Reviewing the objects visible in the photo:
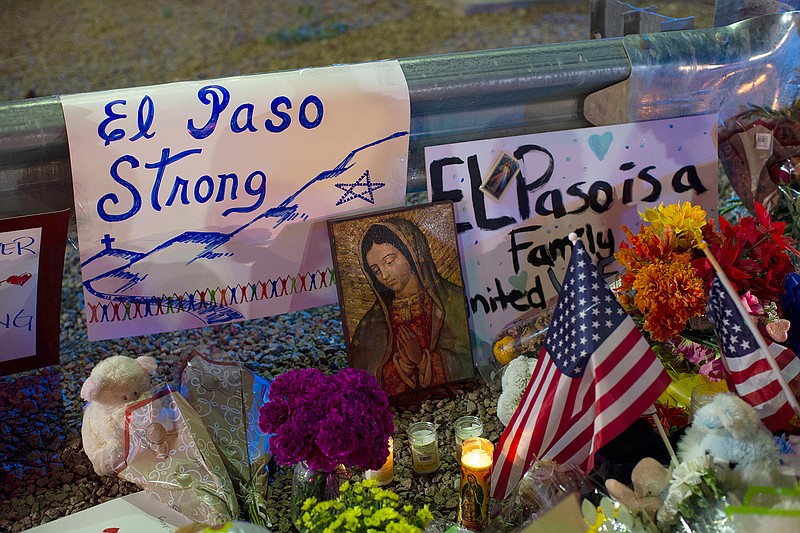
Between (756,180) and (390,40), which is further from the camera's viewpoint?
(390,40)

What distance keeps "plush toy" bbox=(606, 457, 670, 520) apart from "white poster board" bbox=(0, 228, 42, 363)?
4.59ft

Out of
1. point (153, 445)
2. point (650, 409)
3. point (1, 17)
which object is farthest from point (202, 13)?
point (650, 409)

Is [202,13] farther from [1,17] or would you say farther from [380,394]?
[380,394]

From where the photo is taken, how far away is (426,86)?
209cm

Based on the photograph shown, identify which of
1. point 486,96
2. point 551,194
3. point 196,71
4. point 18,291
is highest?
point 196,71

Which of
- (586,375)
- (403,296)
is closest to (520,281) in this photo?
(403,296)

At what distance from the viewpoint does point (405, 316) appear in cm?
208

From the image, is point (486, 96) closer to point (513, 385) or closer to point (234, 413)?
point (513, 385)

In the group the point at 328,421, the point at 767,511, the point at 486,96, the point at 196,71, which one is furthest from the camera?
the point at 196,71

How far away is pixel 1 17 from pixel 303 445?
19.1 feet

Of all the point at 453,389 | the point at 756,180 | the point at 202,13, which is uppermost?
the point at 202,13

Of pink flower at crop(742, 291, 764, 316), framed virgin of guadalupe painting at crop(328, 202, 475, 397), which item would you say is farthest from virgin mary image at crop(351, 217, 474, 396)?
pink flower at crop(742, 291, 764, 316)

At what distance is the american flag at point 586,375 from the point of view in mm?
1499

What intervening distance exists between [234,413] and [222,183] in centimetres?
56
